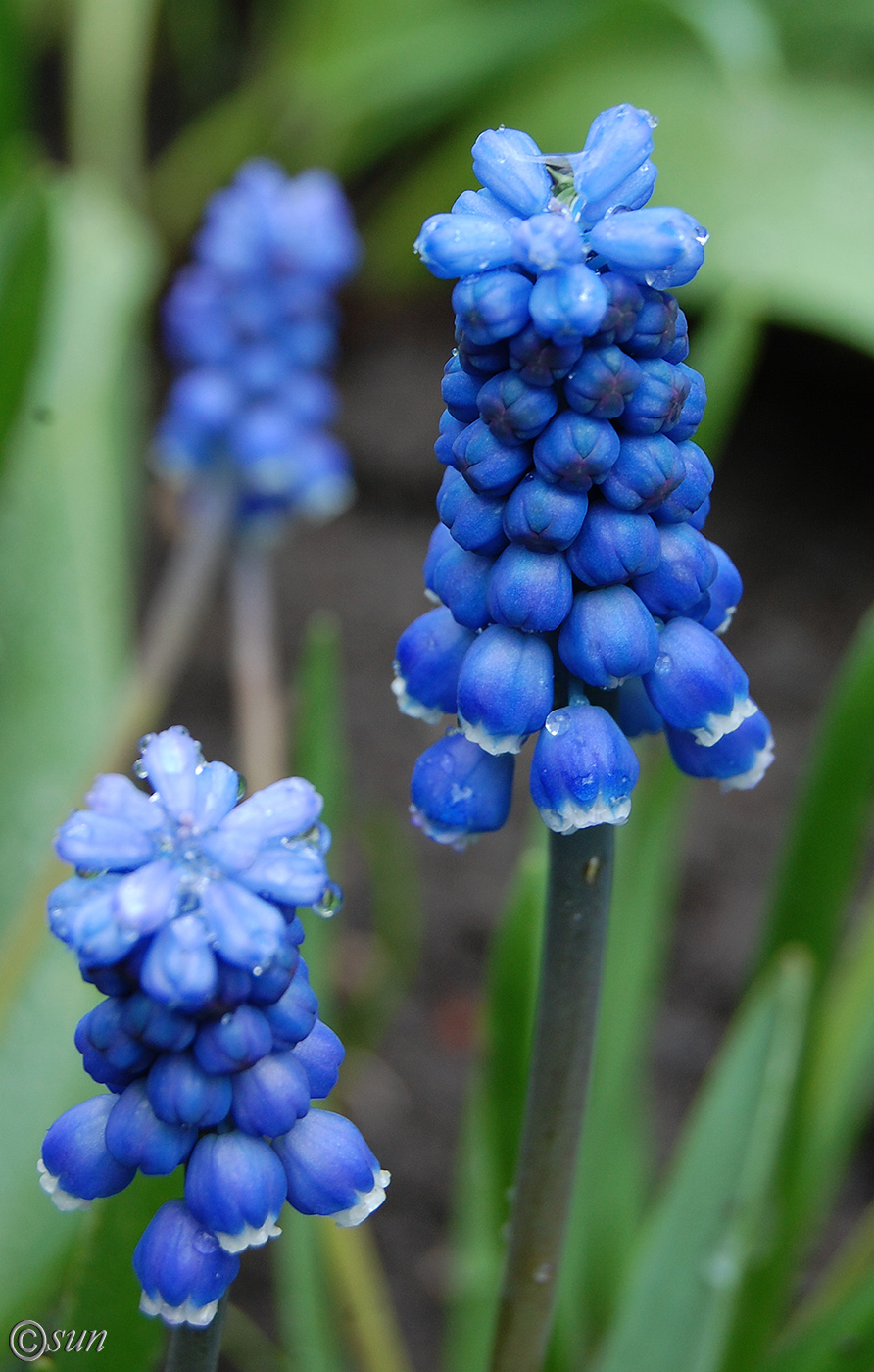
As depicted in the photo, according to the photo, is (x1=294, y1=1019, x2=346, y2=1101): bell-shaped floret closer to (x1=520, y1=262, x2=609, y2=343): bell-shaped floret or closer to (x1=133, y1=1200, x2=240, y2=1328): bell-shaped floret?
(x1=133, y1=1200, x2=240, y2=1328): bell-shaped floret

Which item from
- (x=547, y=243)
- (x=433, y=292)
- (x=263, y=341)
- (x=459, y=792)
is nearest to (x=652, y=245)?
(x=547, y=243)

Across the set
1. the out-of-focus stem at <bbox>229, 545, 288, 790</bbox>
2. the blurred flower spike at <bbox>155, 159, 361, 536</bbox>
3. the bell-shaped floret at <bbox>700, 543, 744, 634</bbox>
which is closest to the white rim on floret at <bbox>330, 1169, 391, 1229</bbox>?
the bell-shaped floret at <bbox>700, 543, 744, 634</bbox>

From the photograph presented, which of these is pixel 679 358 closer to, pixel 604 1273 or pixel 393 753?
pixel 604 1273

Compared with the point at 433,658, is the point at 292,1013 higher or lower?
lower

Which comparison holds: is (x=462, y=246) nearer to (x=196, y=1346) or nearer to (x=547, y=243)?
(x=547, y=243)

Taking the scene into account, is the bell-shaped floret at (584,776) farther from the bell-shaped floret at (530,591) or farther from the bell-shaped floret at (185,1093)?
the bell-shaped floret at (185,1093)
